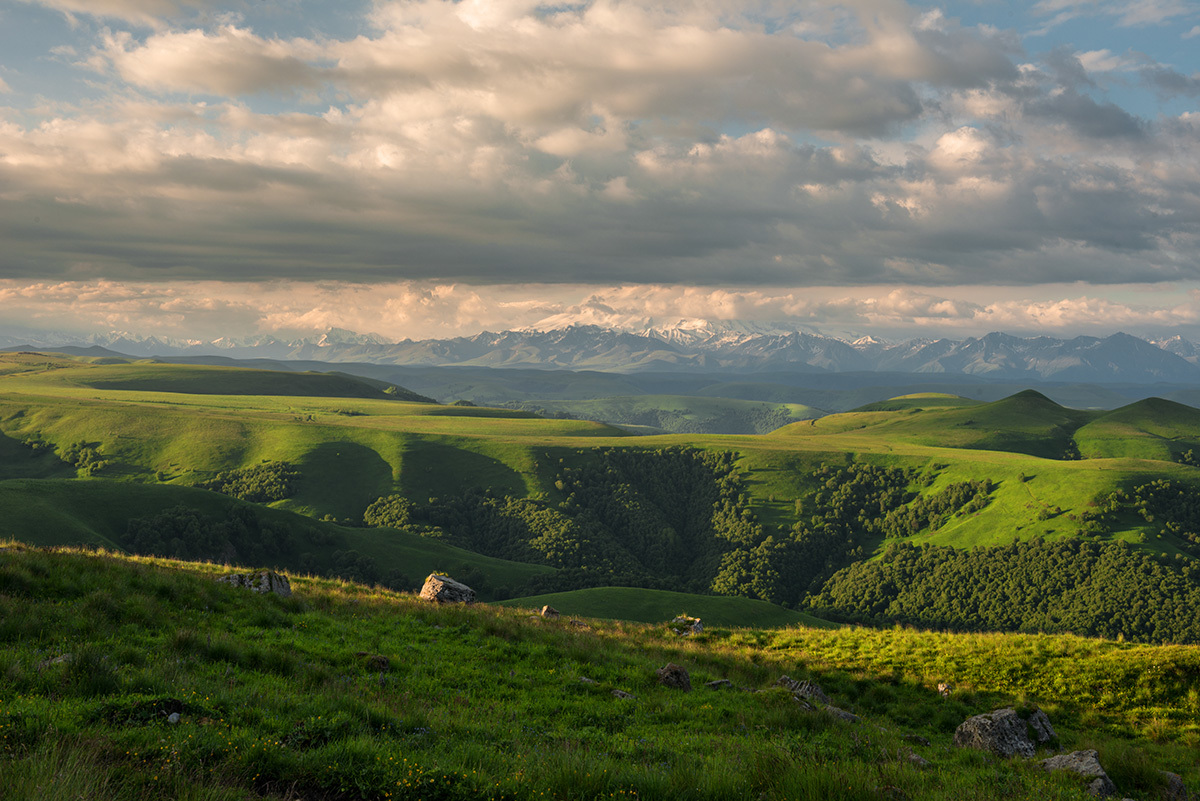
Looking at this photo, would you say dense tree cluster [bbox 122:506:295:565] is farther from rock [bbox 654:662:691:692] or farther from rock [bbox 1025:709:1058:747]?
rock [bbox 1025:709:1058:747]

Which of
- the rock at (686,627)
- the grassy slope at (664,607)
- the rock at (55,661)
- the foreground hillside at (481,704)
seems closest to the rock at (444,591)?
the foreground hillside at (481,704)

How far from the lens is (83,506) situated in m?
171

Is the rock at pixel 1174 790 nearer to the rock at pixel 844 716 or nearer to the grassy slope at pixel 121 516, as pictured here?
the rock at pixel 844 716

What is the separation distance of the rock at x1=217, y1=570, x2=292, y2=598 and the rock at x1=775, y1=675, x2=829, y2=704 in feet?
69.6

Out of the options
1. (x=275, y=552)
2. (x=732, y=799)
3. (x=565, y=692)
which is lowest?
(x=275, y=552)

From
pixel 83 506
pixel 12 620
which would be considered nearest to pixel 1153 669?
pixel 12 620

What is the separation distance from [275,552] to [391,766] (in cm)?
20166

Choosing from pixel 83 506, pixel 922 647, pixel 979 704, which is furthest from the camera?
pixel 83 506

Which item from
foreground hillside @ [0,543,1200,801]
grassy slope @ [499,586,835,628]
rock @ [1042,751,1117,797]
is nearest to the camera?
foreground hillside @ [0,543,1200,801]

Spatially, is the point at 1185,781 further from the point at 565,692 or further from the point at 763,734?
the point at 565,692

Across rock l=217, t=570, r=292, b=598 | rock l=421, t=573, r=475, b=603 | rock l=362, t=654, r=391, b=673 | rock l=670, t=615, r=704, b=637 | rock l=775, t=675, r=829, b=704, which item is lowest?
rock l=421, t=573, r=475, b=603

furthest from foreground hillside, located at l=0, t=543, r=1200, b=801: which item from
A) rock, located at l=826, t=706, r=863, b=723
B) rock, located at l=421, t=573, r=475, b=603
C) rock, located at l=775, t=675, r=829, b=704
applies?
rock, located at l=421, t=573, r=475, b=603

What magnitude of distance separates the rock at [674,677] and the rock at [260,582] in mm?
16565

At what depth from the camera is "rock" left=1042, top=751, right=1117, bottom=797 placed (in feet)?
50.7
